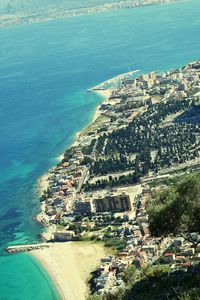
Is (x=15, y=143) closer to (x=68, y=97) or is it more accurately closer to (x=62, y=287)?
(x=68, y=97)

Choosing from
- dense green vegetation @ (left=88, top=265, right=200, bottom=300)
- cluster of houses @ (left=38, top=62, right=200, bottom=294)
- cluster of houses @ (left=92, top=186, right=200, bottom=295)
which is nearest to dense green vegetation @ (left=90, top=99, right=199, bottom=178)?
cluster of houses @ (left=38, top=62, right=200, bottom=294)

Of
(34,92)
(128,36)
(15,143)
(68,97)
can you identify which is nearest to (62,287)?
(15,143)

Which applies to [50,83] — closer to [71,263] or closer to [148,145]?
[148,145]

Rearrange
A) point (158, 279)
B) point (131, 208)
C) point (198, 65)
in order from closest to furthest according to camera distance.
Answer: point (158, 279), point (131, 208), point (198, 65)

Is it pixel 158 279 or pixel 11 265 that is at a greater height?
pixel 158 279

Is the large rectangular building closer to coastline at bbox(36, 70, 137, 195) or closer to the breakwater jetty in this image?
the breakwater jetty
